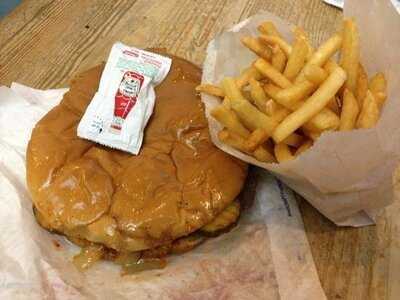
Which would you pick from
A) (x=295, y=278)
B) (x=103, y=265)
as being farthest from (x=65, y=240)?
(x=295, y=278)

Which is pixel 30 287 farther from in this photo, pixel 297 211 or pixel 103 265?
pixel 297 211

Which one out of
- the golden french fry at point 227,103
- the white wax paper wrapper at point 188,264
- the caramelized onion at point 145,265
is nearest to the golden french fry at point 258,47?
the golden french fry at point 227,103

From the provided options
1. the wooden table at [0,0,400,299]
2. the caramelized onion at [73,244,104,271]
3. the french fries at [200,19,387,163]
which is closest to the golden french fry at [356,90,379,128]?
the french fries at [200,19,387,163]

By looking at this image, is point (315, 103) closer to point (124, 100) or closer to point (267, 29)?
point (267, 29)

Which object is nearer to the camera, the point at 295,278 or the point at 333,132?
the point at 333,132

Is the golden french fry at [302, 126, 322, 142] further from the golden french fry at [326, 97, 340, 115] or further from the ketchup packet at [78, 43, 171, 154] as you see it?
the ketchup packet at [78, 43, 171, 154]

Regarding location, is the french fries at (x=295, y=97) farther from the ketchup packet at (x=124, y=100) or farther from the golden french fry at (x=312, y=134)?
the ketchup packet at (x=124, y=100)

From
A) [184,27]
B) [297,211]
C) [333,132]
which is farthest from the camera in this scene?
[184,27]
